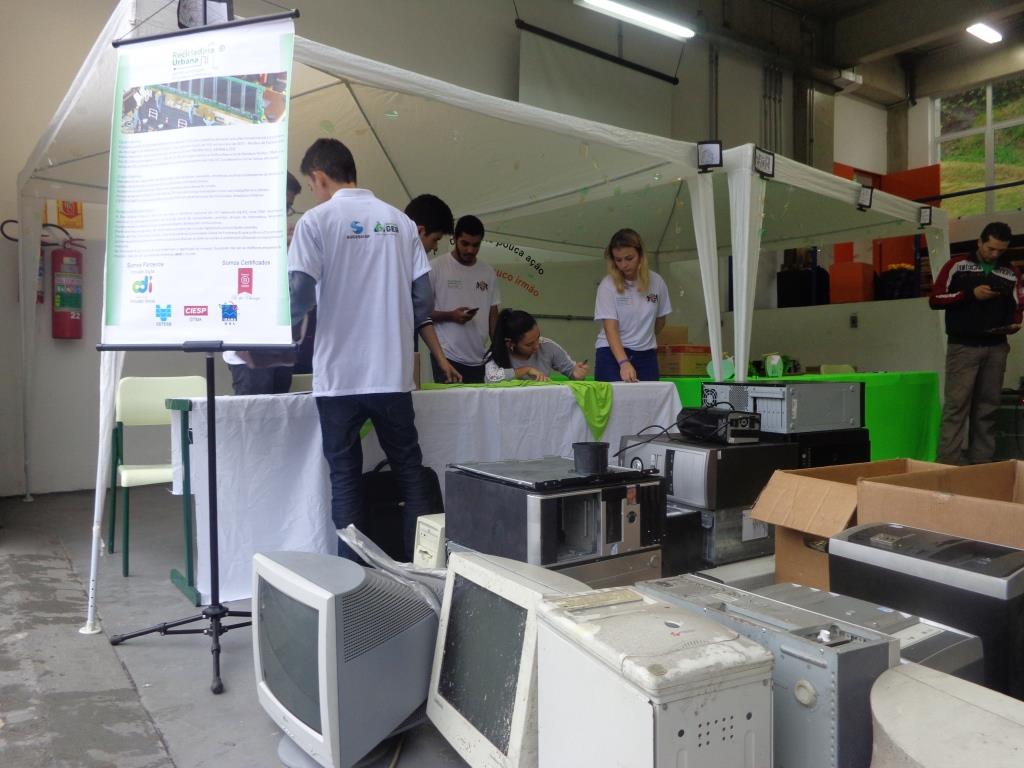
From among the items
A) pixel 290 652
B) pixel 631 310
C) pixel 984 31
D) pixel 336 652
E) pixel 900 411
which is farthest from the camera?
pixel 984 31

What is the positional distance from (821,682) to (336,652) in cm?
75

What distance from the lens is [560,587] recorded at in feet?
3.82

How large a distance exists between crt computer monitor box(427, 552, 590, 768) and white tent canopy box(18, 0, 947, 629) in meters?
1.18

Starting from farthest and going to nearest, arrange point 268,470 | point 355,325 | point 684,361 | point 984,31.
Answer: point 984,31, point 684,361, point 268,470, point 355,325

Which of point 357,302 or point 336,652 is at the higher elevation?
point 357,302

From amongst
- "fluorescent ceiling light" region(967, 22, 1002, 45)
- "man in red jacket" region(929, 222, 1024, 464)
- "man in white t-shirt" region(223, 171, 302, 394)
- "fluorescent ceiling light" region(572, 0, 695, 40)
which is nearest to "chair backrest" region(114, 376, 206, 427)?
"man in white t-shirt" region(223, 171, 302, 394)

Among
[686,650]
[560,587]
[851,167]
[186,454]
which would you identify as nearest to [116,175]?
[186,454]

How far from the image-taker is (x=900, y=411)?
407 centimetres

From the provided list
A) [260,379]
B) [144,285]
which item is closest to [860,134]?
[260,379]

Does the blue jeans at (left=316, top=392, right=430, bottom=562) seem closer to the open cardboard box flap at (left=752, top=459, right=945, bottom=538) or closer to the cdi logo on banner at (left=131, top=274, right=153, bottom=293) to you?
the cdi logo on banner at (left=131, top=274, right=153, bottom=293)

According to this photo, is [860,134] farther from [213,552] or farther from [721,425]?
[213,552]

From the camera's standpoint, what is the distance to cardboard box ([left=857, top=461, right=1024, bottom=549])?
137cm

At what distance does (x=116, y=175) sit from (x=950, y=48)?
37.4ft

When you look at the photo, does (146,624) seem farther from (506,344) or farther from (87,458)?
(87,458)
